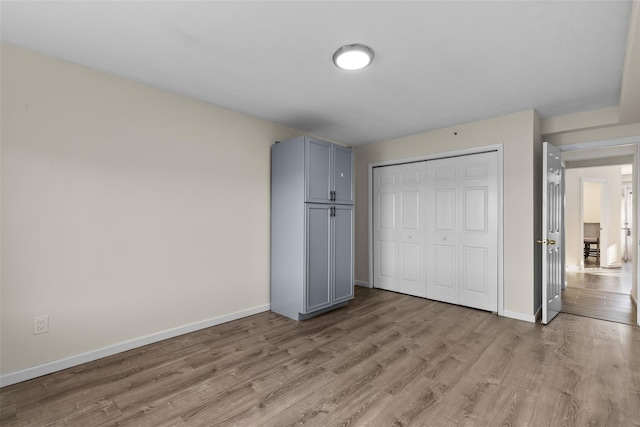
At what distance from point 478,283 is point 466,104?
2187 mm

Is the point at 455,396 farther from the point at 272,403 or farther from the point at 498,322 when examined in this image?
the point at 498,322

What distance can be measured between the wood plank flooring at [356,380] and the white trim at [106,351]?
0.20 feet

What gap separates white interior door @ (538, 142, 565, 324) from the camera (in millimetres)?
3258

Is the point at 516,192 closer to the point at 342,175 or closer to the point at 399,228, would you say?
the point at 399,228

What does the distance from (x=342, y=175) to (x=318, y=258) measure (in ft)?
3.64

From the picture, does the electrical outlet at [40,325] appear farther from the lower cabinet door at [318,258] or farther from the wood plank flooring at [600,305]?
the wood plank flooring at [600,305]

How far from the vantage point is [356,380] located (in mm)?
2221

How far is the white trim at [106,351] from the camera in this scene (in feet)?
7.14

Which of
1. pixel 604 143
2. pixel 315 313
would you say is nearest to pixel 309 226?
pixel 315 313

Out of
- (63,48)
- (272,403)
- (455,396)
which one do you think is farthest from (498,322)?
(63,48)

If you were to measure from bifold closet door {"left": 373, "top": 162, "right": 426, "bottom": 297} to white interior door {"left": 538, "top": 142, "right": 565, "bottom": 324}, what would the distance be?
146cm

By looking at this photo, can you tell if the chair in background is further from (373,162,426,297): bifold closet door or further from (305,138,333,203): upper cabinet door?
(305,138,333,203): upper cabinet door

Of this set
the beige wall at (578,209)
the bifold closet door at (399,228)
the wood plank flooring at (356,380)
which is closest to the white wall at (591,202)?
the beige wall at (578,209)

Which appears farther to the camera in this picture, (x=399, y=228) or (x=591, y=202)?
(x=591, y=202)
